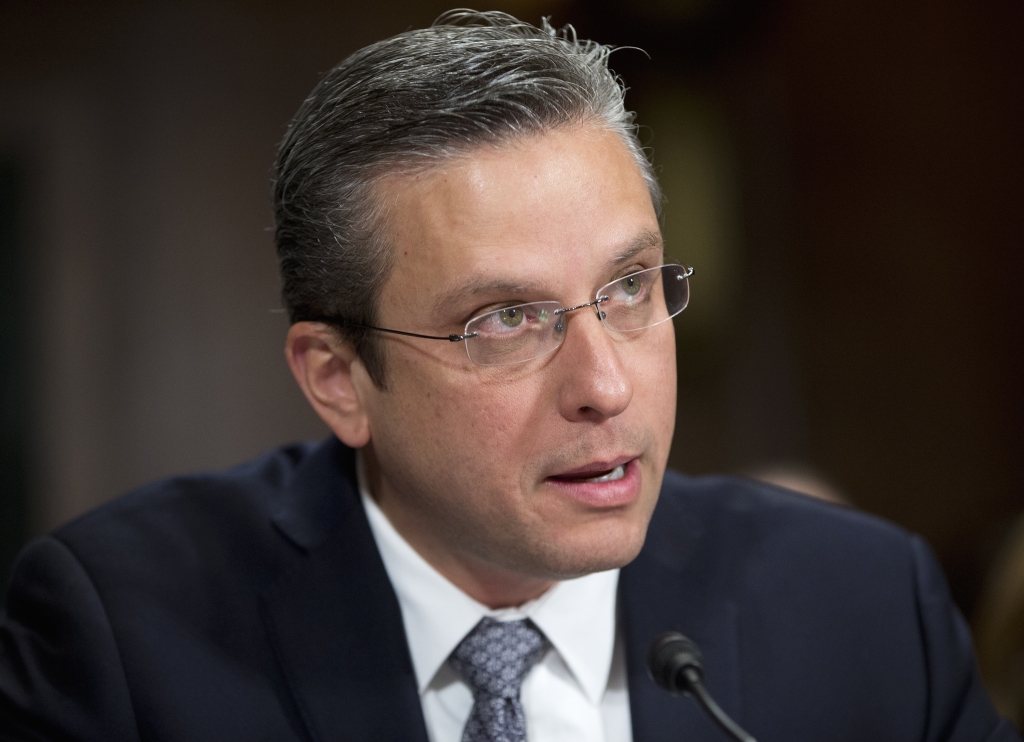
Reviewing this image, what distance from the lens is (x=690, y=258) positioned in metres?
4.61

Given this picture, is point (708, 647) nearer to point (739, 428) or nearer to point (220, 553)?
point (220, 553)

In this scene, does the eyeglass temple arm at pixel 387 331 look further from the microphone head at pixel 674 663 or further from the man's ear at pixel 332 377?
the microphone head at pixel 674 663

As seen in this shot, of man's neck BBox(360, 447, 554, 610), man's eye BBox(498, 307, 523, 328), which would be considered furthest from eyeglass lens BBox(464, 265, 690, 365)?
man's neck BBox(360, 447, 554, 610)

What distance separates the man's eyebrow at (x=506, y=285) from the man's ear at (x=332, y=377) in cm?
25

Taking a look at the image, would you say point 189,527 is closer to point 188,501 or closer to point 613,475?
point 188,501

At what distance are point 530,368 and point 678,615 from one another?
0.55m

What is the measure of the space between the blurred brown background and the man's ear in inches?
86.2

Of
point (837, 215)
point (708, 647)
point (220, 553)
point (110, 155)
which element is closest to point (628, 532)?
point (708, 647)

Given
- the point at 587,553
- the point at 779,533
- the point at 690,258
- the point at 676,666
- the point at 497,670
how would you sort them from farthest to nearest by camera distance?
the point at 690,258 → the point at 779,533 → the point at 497,670 → the point at 587,553 → the point at 676,666

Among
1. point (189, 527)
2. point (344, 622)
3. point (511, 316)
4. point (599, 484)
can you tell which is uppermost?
point (511, 316)

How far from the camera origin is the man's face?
1361mm

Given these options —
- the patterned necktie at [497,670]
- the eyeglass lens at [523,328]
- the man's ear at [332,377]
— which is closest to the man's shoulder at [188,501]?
the man's ear at [332,377]

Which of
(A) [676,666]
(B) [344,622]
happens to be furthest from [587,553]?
(B) [344,622]

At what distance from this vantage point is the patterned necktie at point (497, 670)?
1482mm
